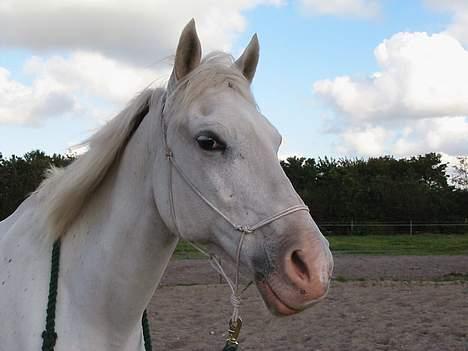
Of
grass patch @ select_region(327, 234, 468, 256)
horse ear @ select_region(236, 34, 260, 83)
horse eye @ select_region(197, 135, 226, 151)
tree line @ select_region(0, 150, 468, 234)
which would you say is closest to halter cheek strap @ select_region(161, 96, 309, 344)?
horse eye @ select_region(197, 135, 226, 151)

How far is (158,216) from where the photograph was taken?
2336mm

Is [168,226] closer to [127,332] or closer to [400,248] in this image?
[127,332]

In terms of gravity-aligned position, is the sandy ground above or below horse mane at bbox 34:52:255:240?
below

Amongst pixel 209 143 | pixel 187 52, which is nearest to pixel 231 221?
pixel 209 143

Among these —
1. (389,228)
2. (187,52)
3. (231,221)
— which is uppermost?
(389,228)

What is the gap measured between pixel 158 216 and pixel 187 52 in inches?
27.2

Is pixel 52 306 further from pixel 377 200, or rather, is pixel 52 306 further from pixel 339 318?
pixel 377 200

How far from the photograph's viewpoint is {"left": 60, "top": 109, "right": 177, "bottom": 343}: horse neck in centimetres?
232

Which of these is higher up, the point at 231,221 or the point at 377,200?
the point at 377,200

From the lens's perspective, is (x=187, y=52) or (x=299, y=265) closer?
(x=299, y=265)

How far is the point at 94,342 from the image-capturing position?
227cm

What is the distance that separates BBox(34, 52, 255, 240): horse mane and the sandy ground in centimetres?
265

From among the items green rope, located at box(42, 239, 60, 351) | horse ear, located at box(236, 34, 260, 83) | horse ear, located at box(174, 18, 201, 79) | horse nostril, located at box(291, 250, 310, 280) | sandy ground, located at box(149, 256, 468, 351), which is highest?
horse ear, located at box(236, 34, 260, 83)

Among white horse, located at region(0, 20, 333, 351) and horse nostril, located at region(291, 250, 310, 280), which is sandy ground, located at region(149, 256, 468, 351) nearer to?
white horse, located at region(0, 20, 333, 351)
